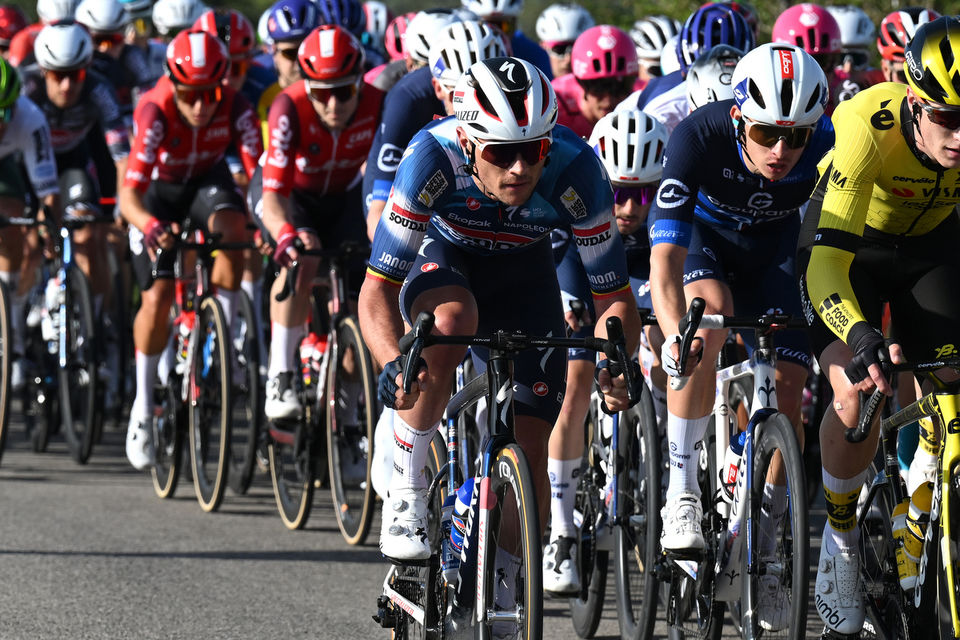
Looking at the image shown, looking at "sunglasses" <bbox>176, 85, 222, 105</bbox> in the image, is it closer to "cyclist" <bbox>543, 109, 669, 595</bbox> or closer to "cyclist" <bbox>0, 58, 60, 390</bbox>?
"cyclist" <bbox>0, 58, 60, 390</bbox>

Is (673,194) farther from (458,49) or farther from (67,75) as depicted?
(67,75)

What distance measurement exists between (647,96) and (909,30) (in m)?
2.01

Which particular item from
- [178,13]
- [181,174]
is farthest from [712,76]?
[178,13]

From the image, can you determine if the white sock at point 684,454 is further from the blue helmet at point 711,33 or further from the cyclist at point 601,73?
the blue helmet at point 711,33

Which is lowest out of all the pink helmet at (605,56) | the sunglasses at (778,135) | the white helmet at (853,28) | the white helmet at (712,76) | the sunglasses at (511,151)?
the sunglasses at (511,151)

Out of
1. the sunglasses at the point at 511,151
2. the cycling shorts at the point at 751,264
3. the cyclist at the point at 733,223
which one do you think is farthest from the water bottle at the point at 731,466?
the sunglasses at the point at 511,151

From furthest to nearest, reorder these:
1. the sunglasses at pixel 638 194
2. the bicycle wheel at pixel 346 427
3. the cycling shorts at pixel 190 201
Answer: the cycling shorts at pixel 190 201 → the bicycle wheel at pixel 346 427 → the sunglasses at pixel 638 194

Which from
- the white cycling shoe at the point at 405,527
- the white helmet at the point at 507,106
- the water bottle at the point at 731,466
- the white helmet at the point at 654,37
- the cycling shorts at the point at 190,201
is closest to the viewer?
the white helmet at the point at 507,106


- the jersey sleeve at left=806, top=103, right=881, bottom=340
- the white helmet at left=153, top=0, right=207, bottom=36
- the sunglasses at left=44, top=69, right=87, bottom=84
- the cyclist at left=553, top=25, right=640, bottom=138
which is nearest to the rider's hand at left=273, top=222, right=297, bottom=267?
the cyclist at left=553, top=25, right=640, bottom=138

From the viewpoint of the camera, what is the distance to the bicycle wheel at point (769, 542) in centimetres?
511

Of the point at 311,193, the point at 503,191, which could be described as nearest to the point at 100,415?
the point at 311,193

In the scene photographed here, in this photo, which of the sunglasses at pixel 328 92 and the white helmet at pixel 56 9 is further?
the white helmet at pixel 56 9

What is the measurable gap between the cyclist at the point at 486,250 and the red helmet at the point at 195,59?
392 cm

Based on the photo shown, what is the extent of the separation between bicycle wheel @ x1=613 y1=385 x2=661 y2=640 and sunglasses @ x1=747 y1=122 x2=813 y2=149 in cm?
109
